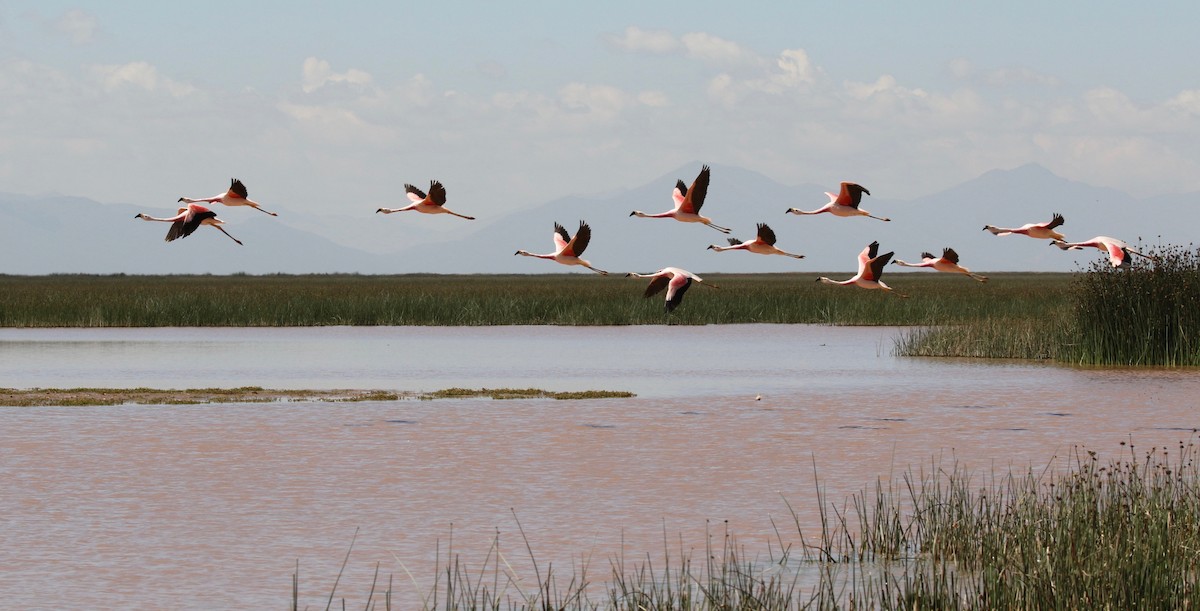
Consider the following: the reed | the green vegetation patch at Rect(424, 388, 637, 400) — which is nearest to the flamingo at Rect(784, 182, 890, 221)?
the green vegetation patch at Rect(424, 388, 637, 400)

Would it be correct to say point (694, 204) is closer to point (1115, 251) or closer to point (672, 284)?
point (672, 284)

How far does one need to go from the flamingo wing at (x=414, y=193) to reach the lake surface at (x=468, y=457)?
276cm

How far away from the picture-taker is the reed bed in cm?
888

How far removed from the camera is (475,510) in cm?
1359

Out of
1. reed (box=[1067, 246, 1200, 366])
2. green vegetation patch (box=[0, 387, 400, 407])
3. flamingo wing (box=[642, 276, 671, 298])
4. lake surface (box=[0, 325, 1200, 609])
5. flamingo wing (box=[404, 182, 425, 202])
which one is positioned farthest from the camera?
reed (box=[1067, 246, 1200, 366])

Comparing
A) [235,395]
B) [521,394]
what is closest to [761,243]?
[521,394]

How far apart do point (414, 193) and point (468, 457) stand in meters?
3.74

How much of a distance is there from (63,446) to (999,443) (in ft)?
35.9

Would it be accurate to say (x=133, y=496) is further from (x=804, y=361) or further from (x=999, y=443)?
(x=804, y=361)

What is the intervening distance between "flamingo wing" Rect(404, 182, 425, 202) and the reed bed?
4.10 m

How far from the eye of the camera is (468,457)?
1730 centimetres

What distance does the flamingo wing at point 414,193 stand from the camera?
47.9 ft

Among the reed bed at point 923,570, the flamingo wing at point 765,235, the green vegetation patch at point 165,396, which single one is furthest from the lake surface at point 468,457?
the flamingo wing at point 765,235

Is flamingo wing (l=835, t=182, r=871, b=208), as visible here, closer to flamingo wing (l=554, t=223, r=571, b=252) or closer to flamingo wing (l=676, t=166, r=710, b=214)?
flamingo wing (l=676, t=166, r=710, b=214)
